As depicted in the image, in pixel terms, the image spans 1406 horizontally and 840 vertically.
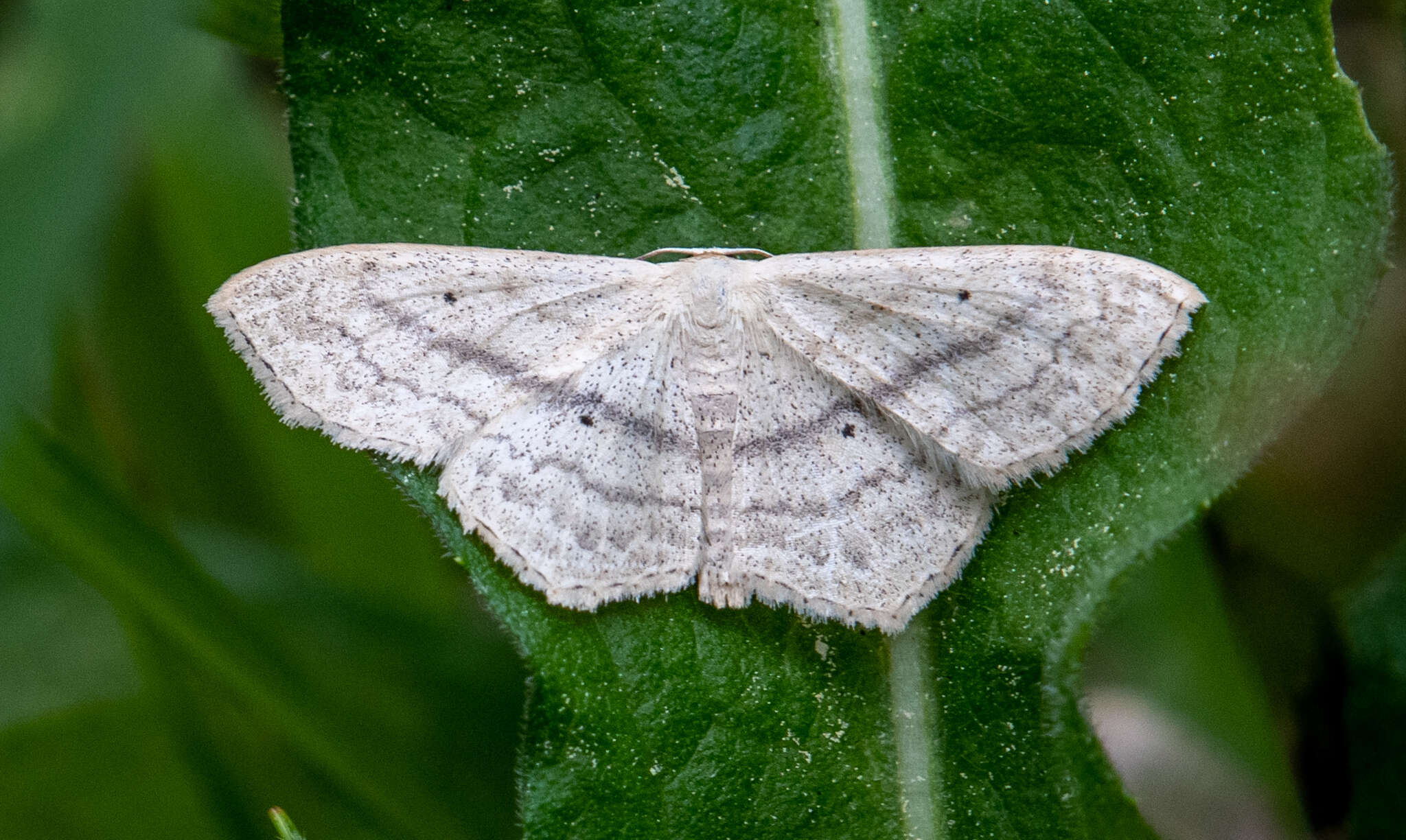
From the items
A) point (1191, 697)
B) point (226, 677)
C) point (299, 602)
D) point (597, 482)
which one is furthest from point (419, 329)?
point (1191, 697)

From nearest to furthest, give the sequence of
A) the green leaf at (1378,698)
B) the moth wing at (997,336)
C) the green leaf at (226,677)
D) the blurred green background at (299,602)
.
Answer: the moth wing at (997,336), the green leaf at (226,677), the blurred green background at (299,602), the green leaf at (1378,698)

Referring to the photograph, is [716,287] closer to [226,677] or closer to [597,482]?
[597,482]

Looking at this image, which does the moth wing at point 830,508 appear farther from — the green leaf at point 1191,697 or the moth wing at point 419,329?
the green leaf at point 1191,697

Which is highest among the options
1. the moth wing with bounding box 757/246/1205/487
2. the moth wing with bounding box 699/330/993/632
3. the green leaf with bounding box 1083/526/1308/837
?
the moth wing with bounding box 757/246/1205/487

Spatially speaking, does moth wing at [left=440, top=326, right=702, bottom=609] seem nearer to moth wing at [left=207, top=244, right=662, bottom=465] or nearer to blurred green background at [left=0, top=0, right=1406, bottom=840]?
moth wing at [left=207, top=244, right=662, bottom=465]

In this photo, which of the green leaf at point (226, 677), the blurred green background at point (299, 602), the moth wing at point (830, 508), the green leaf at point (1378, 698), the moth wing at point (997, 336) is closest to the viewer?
the moth wing at point (997, 336)

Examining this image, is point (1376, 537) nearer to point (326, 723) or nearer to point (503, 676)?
point (503, 676)

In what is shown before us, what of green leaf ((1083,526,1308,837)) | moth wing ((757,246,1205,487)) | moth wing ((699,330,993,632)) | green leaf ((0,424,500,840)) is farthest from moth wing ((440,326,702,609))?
green leaf ((1083,526,1308,837))

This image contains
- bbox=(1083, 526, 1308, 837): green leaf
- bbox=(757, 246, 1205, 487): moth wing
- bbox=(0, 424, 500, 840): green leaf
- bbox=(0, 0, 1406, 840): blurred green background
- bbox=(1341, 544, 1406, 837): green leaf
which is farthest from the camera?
bbox=(1083, 526, 1308, 837): green leaf

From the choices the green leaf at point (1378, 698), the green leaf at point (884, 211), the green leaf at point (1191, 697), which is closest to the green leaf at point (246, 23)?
the green leaf at point (884, 211)
